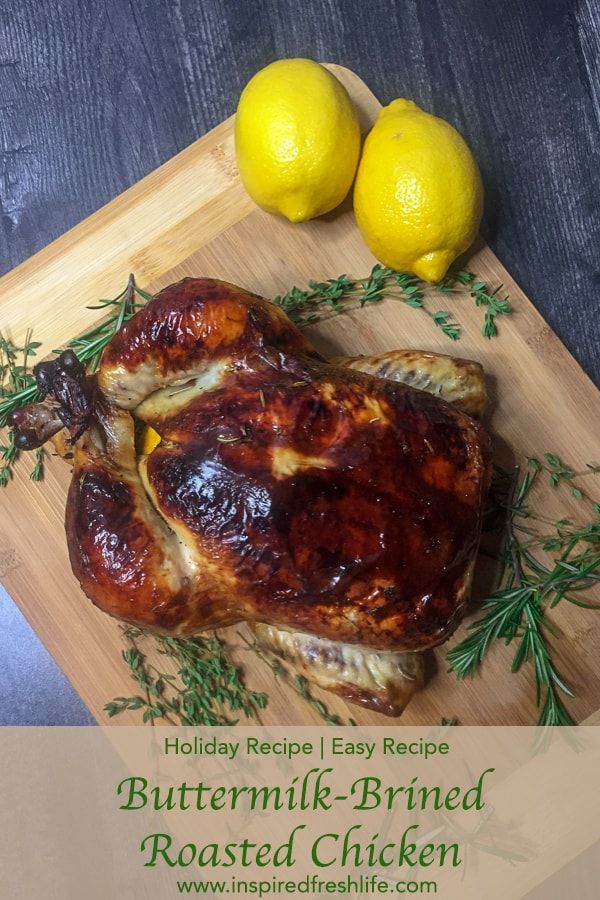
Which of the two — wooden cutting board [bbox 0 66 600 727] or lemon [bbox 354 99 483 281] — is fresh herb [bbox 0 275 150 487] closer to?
wooden cutting board [bbox 0 66 600 727]

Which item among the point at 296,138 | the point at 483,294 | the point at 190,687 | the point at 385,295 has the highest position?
the point at 296,138

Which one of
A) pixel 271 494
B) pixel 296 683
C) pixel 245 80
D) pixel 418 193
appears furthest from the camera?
pixel 245 80

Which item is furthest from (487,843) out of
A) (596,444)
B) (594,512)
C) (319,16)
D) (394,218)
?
(319,16)

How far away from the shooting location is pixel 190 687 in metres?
2.13

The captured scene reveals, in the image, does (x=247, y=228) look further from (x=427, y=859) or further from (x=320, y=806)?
(x=427, y=859)

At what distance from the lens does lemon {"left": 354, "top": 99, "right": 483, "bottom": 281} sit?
Result: 192 cm

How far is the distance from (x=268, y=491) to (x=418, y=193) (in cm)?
80

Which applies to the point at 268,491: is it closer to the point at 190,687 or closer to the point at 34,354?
the point at 190,687

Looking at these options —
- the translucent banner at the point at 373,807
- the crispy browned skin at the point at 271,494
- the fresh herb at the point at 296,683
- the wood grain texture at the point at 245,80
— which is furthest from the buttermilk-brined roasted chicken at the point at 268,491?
the wood grain texture at the point at 245,80

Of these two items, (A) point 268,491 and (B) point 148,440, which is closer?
(A) point 268,491

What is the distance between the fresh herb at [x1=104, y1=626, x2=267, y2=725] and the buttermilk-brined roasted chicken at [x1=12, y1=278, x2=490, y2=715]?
→ 0.99 ft

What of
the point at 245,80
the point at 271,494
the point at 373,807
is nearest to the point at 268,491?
the point at 271,494

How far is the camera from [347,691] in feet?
6.15

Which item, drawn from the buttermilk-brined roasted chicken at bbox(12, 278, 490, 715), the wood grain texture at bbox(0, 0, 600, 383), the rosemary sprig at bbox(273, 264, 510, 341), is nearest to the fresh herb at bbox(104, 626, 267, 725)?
the buttermilk-brined roasted chicken at bbox(12, 278, 490, 715)
